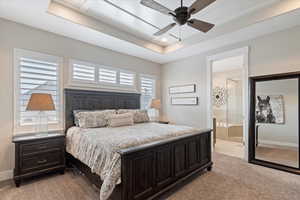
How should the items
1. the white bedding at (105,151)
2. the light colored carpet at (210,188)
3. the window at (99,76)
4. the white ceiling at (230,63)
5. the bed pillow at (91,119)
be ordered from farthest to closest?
the white ceiling at (230,63) < the window at (99,76) < the bed pillow at (91,119) < the light colored carpet at (210,188) < the white bedding at (105,151)

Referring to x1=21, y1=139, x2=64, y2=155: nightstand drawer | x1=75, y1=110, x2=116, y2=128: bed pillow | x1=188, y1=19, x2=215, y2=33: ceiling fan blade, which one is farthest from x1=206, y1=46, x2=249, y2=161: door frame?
x1=21, y1=139, x2=64, y2=155: nightstand drawer

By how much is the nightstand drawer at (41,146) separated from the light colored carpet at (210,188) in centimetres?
53

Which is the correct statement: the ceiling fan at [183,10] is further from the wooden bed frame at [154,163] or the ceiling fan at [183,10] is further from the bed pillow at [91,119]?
the bed pillow at [91,119]

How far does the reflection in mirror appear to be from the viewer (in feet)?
10.6

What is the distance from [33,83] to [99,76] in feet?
4.73


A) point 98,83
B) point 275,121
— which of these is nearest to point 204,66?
point 275,121

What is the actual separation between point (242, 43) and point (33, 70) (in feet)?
15.4

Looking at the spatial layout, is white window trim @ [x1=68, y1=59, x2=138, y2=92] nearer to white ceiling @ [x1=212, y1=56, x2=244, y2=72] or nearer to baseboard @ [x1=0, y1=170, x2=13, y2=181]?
baseboard @ [x1=0, y1=170, x2=13, y2=181]

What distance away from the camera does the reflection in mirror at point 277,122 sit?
3.22 metres

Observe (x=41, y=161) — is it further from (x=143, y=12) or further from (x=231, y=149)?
(x=231, y=149)

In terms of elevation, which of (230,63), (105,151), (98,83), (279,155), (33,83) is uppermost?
(230,63)

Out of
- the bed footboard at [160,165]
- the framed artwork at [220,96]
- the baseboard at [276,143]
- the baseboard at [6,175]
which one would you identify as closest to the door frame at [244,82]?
the baseboard at [276,143]

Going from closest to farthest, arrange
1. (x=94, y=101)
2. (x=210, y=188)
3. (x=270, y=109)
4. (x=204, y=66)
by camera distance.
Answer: (x=210, y=188) → (x=270, y=109) → (x=94, y=101) → (x=204, y=66)

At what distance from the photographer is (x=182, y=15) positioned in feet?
7.63
